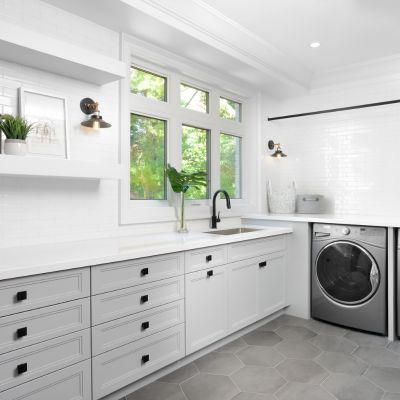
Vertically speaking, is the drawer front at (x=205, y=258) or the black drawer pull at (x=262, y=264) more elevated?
the drawer front at (x=205, y=258)

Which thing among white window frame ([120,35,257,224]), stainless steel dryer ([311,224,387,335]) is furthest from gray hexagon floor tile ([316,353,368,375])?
white window frame ([120,35,257,224])

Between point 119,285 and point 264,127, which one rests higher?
point 264,127

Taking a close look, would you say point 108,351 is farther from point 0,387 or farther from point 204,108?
point 204,108

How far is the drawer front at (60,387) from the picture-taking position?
1.66 m

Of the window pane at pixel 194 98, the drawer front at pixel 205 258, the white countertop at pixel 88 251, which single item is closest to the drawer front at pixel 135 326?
the drawer front at pixel 205 258

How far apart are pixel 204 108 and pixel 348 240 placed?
191 cm

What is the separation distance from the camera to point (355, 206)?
4105mm

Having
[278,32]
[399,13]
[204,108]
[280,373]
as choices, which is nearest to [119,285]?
[280,373]

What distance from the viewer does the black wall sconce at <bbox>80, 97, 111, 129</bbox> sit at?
8.06ft

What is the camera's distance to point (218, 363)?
2.58m

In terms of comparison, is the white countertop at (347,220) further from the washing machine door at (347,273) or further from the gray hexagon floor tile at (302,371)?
the gray hexagon floor tile at (302,371)

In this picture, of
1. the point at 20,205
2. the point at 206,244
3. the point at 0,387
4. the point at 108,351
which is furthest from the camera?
the point at 206,244

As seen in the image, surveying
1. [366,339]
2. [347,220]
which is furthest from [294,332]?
[347,220]

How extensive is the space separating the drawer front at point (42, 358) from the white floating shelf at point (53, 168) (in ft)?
2.92
